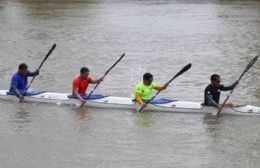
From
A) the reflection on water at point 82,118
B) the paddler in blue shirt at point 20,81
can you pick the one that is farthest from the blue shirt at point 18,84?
the reflection on water at point 82,118

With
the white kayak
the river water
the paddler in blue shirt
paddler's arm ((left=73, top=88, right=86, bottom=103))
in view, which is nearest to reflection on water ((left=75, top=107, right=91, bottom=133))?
the river water

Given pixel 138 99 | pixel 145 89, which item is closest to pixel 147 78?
pixel 145 89

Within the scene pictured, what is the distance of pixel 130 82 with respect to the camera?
18.6 meters

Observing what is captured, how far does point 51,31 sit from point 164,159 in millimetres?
23875

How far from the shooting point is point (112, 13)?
44.5 meters

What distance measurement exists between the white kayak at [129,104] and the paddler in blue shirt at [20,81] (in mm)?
202

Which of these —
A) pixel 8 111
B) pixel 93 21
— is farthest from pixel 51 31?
pixel 8 111

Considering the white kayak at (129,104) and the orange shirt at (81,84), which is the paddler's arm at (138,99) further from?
the orange shirt at (81,84)

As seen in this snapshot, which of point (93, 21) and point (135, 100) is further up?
point (135, 100)

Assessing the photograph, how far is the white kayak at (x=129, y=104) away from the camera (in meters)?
13.9

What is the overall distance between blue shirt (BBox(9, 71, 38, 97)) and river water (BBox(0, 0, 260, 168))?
1.49ft

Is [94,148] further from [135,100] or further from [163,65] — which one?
[163,65]

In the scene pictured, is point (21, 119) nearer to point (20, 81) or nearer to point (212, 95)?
point (20, 81)

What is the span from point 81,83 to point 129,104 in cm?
142
